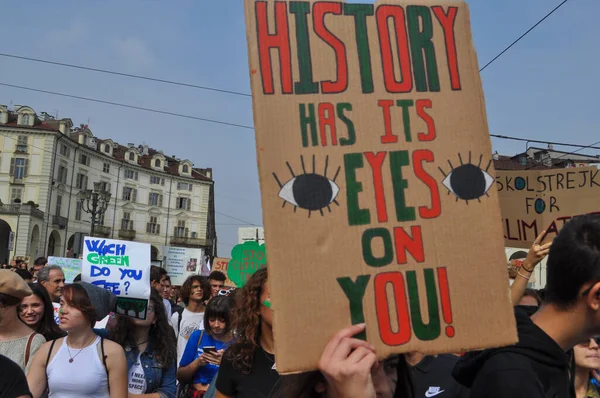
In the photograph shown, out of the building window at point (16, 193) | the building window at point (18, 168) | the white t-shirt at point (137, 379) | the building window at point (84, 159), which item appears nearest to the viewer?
the white t-shirt at point (137, 379)

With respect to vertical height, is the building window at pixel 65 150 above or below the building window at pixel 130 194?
above

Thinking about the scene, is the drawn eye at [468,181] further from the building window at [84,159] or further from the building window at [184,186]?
the building window at [184,186]

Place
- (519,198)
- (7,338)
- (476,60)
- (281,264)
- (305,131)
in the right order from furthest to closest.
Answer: (519,198)
(7,338)
(476,60)
(305,131)
(281,264)

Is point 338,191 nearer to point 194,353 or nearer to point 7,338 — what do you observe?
point 7,338

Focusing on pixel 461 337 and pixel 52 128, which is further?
pixel 52 128

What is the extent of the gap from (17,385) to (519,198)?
3.93 meters

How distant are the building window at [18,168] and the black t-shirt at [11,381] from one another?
67.0 m

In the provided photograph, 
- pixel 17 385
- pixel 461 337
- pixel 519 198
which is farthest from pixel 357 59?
pixel 519 198

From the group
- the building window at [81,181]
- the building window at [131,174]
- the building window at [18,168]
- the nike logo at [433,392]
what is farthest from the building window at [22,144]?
the nike logo at [433,392]

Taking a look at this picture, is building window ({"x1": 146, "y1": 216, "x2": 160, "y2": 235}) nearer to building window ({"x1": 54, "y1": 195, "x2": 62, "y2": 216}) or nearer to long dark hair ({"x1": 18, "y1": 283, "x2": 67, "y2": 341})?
building window ({"x1": 54, "y1": 195, "x2": 62, "y2": 216})

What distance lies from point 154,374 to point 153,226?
77.3 m

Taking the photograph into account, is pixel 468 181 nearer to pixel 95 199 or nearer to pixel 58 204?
pixel 95 199

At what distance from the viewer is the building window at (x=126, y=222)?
76125 millimetres

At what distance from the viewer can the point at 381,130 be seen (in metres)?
1.89
